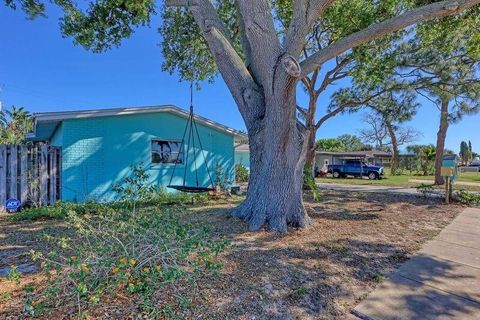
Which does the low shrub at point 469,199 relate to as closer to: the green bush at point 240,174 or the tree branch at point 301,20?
the tree branch at point 301,20

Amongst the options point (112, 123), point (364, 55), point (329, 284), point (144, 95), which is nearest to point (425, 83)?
point (364, 55)

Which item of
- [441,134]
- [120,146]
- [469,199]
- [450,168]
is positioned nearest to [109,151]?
[120,146]

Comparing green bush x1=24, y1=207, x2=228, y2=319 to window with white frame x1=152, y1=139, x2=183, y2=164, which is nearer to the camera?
green bush x1=24, y1=207, x2=228, y2=319

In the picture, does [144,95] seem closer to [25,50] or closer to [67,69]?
[67,69]

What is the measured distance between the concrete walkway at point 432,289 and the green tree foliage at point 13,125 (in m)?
16.5

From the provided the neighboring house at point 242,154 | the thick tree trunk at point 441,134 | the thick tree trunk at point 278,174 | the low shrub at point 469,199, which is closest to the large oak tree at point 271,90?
the thick tree trunk at point 278,174

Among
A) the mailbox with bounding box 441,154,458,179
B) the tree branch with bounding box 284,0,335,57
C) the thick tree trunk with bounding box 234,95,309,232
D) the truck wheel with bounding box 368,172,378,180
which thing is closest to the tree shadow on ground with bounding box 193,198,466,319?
the thick tree trunk with bounding box 234,95,309,232

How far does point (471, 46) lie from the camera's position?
7859 mm

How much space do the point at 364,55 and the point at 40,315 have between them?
9663 millimetres

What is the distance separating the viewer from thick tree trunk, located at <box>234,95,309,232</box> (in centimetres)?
480

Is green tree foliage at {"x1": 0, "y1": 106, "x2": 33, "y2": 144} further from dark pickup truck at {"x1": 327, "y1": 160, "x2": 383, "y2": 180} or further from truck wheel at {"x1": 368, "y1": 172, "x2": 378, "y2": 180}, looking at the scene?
truck wheel at {"x1": 368, "y1": 172, "x2": 378, "y2": 180}

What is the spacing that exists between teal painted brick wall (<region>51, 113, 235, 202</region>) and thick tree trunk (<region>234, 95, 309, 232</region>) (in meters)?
6.56

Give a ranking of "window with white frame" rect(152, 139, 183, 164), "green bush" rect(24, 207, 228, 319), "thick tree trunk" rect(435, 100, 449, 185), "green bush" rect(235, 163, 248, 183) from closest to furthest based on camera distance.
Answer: "green bush" rect(24, 207, 228, 319)
"window with white frame" rect(152, 139, 183, 164)
"thick tree trunk" rect(435, 100, 449, 185)
"green bush" rect(235, 163, 248, 183)

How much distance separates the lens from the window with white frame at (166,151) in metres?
10.8
